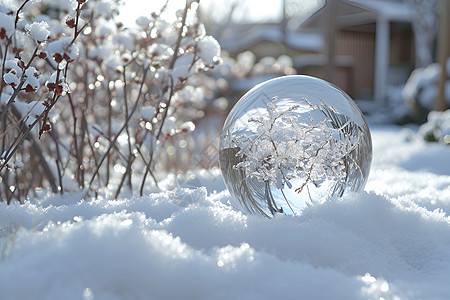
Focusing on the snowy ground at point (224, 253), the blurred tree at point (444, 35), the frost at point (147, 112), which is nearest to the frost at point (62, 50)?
the snowy ground at point (224, 253)

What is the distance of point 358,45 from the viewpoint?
20438mm

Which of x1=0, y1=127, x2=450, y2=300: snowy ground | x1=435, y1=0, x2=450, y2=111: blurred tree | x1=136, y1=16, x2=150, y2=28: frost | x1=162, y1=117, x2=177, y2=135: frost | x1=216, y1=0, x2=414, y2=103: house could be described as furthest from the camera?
x1=216, y1=0, x2=414, y2=103: house

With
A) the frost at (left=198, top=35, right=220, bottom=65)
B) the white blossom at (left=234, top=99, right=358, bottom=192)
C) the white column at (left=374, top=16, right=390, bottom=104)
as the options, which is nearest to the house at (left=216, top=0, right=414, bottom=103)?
the white column at (left=374, top=16, right=390, bottom=104)

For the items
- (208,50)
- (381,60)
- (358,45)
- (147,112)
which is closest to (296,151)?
(208,50)

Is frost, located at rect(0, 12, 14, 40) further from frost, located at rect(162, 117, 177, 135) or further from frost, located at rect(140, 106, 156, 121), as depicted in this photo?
frost, located at rect(162, 117, 177, 135)

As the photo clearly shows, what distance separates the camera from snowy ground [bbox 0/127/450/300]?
4.12 ft

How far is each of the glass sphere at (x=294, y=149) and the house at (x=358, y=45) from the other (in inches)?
603

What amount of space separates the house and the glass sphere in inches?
603

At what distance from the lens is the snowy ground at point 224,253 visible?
1257 mm

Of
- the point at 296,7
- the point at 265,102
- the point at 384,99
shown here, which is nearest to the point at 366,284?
the point at 265,102

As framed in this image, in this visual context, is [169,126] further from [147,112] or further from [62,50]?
[62,50]

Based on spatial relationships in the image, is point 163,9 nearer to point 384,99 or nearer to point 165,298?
point 165,298

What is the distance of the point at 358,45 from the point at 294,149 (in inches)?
788

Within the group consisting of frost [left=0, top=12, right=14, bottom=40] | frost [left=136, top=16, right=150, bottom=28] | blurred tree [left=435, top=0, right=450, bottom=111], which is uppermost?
blurred tree [left=435, top=0, right=450, bottom=111]
